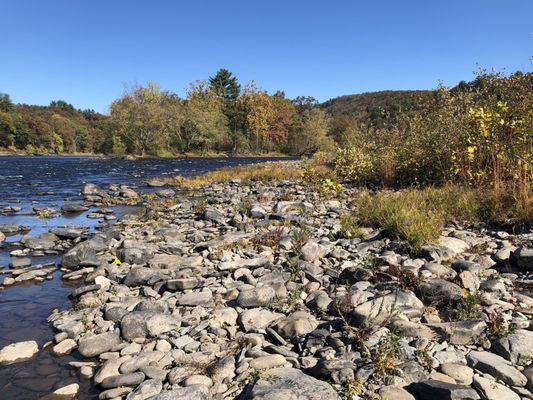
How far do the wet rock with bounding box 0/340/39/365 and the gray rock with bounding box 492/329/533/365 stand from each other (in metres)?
4.27

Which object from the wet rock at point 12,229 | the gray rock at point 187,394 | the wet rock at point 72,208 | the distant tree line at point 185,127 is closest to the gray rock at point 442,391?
the gray rock at point 187,394

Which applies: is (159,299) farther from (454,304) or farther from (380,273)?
(454,304)

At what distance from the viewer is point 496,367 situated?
298cm

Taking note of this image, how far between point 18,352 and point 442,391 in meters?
3.78

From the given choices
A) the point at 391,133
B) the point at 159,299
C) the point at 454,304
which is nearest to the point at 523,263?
the point at 454,304

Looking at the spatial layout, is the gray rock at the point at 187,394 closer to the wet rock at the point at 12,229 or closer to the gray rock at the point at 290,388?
the gray rock at the point at 290,388

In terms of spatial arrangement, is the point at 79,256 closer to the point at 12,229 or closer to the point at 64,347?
the point at 64,347

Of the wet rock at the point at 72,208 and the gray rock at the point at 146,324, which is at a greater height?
the wet rock at the point at 72,208

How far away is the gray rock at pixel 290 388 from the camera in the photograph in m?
2.73

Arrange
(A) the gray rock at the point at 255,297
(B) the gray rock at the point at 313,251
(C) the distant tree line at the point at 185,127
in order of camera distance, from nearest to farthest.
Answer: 1. (A) the gray rock at the point at 255,297
2. (B) the gray rock at the point at 313,251
3. (C) the distant tree line at the point at 185,127

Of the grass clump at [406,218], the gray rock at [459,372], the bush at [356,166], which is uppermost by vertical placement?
the bush at [356,166]

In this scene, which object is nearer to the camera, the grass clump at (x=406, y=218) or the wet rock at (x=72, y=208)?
the grass clump at (x=406, y=218)

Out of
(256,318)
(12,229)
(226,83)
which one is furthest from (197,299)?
(226,83)

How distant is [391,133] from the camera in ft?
47.5
